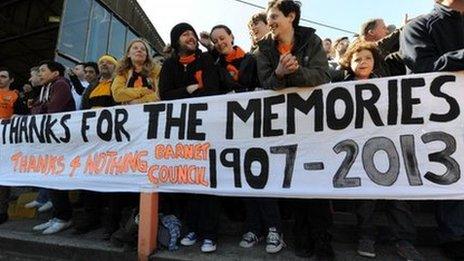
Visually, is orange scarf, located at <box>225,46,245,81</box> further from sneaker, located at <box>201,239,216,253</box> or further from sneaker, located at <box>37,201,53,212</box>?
sneaker, located at <box>37,201,53,212</box>

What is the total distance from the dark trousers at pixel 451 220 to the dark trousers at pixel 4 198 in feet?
14.7

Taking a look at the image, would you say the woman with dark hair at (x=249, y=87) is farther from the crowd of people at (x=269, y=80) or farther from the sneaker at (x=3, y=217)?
the sneaker at (x=3, y=217)

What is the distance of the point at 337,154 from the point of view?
329 cm

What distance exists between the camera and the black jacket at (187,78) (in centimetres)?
405

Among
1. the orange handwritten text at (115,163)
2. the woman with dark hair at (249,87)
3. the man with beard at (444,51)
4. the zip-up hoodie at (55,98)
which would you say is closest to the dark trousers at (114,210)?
the orange handwritten text at (115,163)

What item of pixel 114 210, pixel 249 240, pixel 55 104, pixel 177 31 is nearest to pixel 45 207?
pixel 55 104

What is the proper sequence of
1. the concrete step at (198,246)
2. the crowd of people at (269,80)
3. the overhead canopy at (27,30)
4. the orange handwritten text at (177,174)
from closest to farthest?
the crowd of people at (269,80), the concrete step at (198,246), the orange handwritten text at (177,174), the overhead canopy at (27,30)

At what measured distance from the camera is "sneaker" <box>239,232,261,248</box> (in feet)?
12.0

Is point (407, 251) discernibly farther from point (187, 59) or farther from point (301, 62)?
point (187, 59)

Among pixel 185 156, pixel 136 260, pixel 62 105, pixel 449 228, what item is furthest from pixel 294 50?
pixel 62 105

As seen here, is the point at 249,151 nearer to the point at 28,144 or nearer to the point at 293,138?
the point at 293,138

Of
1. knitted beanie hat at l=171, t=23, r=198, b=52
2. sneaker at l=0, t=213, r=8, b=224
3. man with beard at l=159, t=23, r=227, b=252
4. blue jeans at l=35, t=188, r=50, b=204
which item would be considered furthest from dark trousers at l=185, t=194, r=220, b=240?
sneaker at l=0, t=213, r=8, b=224

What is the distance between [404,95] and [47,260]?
11.0 feet

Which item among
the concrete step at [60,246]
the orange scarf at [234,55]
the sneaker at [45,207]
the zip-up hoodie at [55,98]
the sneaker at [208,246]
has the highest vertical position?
the orange scarf at [234,55]
